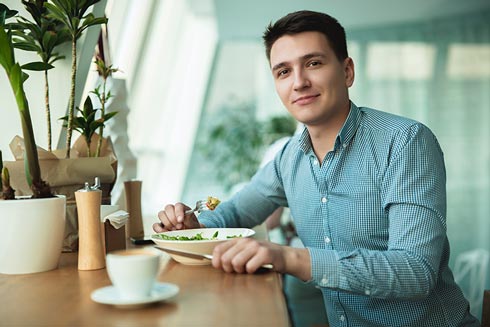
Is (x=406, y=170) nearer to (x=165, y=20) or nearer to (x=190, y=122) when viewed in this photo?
(x=165, y=20)

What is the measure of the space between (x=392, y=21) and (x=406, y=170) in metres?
5.58

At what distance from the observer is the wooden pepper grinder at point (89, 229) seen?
4.33 ft

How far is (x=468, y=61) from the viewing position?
5.86 meters

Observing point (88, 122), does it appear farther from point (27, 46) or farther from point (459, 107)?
point (459, 107)

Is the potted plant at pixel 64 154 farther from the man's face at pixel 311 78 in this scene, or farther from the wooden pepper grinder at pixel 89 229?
the man's face at pixel 311 78

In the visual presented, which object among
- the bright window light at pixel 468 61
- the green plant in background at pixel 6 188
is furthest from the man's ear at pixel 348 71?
the bright window light at pixel 468 61

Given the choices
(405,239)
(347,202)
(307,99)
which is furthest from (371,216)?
(307,99)

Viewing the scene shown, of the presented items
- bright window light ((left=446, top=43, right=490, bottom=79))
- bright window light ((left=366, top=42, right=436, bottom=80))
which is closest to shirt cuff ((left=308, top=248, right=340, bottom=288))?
bright window light ((left=446, top=43, right=490, bottom=79))

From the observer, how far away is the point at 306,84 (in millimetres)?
1690

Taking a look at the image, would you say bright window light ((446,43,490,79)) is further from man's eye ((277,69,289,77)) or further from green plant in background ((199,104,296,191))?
man's eye ((277,69,289,77))

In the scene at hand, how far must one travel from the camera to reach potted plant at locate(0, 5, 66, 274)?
1.25m

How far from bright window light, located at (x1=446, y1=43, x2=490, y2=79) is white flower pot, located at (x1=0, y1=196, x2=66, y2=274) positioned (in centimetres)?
528

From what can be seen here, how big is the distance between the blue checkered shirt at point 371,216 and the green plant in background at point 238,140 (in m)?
6.21

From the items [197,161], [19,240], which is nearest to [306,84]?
[19,240]
